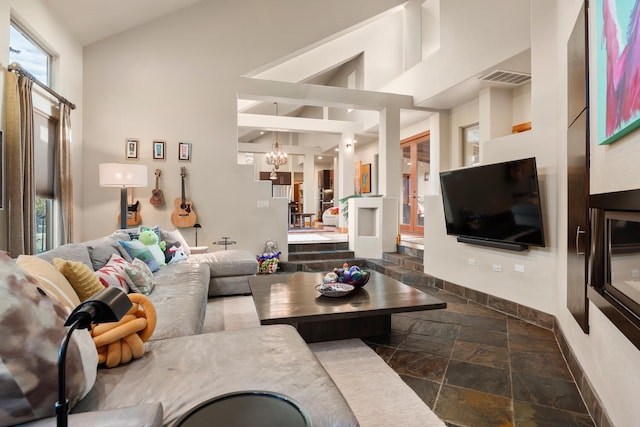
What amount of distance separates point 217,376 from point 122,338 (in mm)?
482

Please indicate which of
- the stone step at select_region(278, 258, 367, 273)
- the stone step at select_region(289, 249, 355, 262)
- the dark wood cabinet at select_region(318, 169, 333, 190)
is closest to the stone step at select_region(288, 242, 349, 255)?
the stone step at select_region(289, 249, 355, 262)

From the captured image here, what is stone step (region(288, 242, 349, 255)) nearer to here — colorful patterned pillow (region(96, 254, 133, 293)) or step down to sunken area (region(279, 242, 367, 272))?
step down to sunken area (region(279, 242, 367, 272))

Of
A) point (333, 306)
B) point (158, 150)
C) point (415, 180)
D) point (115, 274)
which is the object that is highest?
point (158, 150)

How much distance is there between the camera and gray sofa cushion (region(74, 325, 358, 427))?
112 centimetres

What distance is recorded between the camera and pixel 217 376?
1291 mm

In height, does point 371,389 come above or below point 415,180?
below

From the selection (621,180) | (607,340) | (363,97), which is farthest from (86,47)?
(607,340)

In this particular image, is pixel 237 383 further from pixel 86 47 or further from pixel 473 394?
pixel 86 47

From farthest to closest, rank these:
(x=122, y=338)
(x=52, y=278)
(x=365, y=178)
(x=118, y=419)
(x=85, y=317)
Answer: (x=365, y=178) < (x=52, y=278) < (x=122, y=338) < (x=118, y=419) < (x=85, y=317)

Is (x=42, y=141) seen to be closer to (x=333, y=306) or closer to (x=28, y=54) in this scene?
(x=28, y=54)

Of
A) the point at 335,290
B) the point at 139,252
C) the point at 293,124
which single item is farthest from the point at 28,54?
the point at 293,124

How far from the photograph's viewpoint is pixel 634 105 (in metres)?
1.21

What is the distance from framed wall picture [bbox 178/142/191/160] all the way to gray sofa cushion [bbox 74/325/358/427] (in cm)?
407

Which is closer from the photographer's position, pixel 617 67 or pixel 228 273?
pixel 617 67
